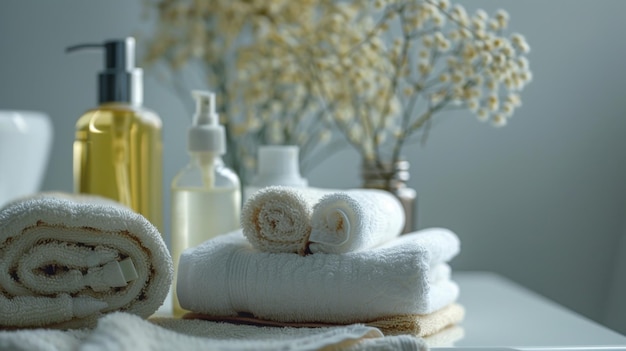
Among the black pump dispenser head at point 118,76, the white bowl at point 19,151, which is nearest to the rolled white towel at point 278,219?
the black pump dispenser head at point 118,76

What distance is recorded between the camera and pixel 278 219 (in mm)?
576

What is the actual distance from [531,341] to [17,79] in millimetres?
870

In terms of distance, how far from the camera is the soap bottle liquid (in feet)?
2.29

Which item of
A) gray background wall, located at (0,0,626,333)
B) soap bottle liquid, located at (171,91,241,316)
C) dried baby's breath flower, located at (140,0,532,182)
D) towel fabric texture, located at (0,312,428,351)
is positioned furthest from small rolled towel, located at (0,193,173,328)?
gray background wall, located at (0,0,626,333)

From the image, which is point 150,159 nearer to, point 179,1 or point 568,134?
point 179,1

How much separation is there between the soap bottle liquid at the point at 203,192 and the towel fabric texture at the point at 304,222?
12cm

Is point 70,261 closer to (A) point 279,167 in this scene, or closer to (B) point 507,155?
(A) point 279,167

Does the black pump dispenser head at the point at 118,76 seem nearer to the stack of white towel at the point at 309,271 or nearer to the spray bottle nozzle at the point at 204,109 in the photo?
the spray bottle nozzle at the point at 204,109

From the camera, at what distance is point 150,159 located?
0.76 metres

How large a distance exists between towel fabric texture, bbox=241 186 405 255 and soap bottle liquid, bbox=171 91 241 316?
12cm

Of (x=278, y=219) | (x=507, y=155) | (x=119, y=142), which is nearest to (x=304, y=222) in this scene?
(x=278, y=219)

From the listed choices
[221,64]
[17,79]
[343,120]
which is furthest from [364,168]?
[17,79]

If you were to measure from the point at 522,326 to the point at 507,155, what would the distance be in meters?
0.50

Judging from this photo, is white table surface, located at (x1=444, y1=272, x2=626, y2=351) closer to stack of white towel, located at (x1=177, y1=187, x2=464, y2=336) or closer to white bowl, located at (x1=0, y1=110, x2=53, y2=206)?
stack of white towel, located at (x1=177, y1=187, x2=464, y2=336)
